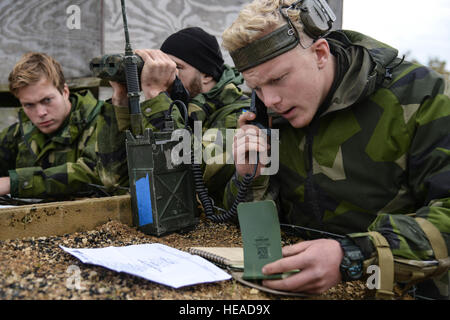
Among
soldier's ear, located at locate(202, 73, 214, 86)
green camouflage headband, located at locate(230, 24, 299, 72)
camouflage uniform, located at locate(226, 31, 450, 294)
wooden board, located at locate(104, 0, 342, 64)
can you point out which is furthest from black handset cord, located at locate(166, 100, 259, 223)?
wooden board, located at locate(104, 0, 342, 64)

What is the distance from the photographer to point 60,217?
1742 millimetres

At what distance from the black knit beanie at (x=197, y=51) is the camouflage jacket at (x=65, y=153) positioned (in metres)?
0.71

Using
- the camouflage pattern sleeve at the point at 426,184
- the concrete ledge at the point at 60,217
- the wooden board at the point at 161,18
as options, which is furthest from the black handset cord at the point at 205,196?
the wooden board at the point at 161,18

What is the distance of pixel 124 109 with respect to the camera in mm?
2367

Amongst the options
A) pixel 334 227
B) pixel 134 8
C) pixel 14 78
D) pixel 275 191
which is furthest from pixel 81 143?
pixel 334 227

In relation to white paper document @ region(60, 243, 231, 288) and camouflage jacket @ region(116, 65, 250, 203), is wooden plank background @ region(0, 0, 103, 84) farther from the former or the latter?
white paper document @ region(60, 243, 231, 288)

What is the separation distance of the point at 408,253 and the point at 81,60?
3.52m

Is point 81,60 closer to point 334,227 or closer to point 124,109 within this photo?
point 124,109

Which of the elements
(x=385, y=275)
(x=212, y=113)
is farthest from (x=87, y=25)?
(x=385, y=275)

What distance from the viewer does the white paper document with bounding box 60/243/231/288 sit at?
120 centimetres

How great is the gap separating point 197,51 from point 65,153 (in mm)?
1273

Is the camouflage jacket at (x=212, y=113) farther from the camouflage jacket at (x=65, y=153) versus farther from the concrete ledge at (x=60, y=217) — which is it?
the concrete ledge at (x=60, y=217)

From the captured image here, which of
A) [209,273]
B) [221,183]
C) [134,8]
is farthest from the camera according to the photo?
[134,8]

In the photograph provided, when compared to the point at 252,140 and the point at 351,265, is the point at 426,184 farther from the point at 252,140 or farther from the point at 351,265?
the point at 252,140
